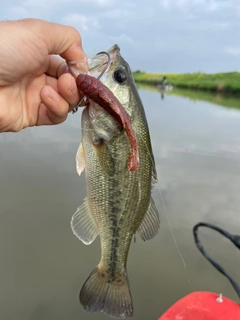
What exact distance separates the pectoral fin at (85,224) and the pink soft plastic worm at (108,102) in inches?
19.0

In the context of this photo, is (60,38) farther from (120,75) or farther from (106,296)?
(106,296)

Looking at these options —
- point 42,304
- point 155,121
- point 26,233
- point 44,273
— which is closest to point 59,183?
point 26,233

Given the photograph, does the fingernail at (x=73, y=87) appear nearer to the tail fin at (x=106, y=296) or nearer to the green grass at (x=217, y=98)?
the tail fin at (x=106, y=296)

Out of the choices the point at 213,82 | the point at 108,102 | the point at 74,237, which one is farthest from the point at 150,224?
the point at 213,82

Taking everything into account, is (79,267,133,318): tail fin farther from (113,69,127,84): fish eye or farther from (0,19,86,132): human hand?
(113,69,127,84): fish eye

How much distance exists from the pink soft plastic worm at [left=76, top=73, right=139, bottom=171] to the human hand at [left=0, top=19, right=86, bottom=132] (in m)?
0.15

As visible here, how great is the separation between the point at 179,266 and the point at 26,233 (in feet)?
5.88

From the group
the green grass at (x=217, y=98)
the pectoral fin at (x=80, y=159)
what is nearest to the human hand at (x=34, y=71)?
the pectoral fin at (x=80, y=159)

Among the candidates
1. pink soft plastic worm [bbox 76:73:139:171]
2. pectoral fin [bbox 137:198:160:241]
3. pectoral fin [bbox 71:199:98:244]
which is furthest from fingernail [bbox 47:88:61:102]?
pectoral fin [bbox 137:198:160:241]

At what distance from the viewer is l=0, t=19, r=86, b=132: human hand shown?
1.62 meters

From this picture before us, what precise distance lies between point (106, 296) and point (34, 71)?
141cm

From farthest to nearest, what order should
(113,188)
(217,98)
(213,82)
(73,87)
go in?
(213,82) → (217,98) → (113,188) → (73,87)

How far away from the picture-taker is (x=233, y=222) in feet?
13.9

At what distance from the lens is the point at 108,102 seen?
1.48m
